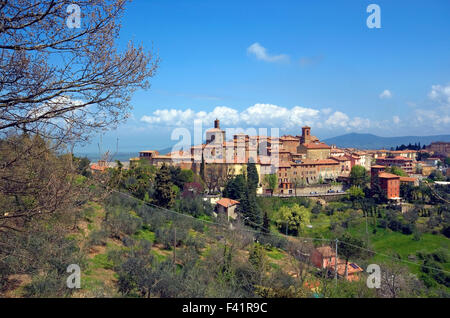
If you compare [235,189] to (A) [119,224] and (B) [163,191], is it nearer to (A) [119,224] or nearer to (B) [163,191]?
(B) [163,191]

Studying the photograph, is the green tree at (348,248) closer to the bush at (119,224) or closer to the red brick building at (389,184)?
the bush at (119,224)

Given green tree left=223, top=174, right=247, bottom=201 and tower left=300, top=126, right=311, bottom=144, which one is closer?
green tree left=223, top=174, right=247, bottom=201

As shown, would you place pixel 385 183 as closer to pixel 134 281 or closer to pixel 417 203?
pixel 417 203

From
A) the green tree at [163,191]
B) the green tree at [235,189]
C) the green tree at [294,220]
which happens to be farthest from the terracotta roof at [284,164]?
the green tree at [163,191]

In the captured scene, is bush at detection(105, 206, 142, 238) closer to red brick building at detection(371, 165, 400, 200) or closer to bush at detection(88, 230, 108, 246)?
bush at detection(88, 230, 108, 246)

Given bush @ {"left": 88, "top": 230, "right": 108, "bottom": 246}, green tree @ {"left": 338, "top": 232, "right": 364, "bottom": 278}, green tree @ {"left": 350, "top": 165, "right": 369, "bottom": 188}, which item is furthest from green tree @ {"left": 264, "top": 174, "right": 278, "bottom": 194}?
bush @ {"left": 88, "top": 230, "right": 108, "bottom": 246}

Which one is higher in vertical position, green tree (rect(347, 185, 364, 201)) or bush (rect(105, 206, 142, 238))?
bush (rect(105, 206, 142, 238))

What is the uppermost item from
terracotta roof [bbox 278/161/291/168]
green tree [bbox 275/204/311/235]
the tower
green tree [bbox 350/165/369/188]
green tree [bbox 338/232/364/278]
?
the tower

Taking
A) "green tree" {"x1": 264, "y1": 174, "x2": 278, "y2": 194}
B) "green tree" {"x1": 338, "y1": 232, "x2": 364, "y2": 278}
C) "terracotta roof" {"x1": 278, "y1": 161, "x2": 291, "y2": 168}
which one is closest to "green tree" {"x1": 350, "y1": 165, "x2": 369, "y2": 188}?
"terracotta roof" {"x1": 278, "y1": 161, "x2": 291, "y2": 168}

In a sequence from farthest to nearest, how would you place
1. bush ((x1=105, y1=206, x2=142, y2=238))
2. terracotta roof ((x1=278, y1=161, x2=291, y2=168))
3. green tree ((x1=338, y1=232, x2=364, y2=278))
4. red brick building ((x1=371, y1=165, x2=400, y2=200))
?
terracotta roof ((x1=278, y1=161, x2=291, y2=168))
red brick building ((x1=371, y1=165, x2=400, y2=200))
green tree ((x1=338, y1=232, x2=364, y2=278))
bush ((x1=105, y1=206, x2=142, y2=238))

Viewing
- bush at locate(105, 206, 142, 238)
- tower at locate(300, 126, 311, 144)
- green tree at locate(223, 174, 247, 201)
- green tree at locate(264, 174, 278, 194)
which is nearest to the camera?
bush at locate(105, 206, 142, 238)

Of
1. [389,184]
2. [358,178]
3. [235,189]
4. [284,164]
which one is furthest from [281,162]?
[235,189]
